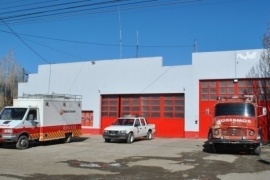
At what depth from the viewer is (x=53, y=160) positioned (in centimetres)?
1700

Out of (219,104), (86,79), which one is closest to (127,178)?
(219,104)

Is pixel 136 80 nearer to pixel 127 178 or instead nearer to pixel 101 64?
pixel 101 64

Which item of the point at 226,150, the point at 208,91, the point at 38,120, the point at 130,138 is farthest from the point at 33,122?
the point at 208,91

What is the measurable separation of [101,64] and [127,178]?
21707 mm

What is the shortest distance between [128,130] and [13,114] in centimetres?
692

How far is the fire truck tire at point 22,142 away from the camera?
2196 centimetres

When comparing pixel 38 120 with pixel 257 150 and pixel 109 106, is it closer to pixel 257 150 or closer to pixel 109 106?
pixel 109 106

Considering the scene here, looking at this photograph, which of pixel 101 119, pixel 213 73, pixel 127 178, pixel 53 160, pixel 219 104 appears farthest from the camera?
pixel 101 119

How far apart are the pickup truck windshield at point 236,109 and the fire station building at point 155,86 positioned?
7728mm

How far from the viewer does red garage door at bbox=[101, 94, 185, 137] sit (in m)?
→ 30.9

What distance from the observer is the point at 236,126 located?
64.7ft

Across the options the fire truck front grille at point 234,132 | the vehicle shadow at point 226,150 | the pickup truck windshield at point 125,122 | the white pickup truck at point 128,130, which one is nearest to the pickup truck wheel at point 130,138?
the white pickup truck at point 128,130

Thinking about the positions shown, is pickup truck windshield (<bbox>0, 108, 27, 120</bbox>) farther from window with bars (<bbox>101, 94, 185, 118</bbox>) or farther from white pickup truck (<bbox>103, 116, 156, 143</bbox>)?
window with bars (<bbox>101, 94, 185, 118</bbox>)

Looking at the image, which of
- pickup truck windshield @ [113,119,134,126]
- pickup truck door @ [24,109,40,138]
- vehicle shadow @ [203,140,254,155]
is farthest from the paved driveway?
pickup truck windshield @ [113,119,134,126]
